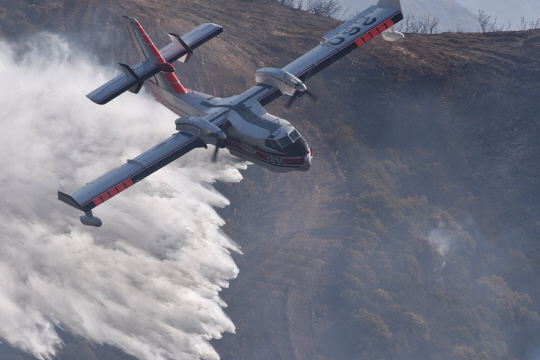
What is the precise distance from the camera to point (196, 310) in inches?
1569

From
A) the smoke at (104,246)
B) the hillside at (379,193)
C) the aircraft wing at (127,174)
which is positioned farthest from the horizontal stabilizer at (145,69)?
the hillside at (379,193)

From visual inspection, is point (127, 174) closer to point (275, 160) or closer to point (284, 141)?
point (275, 160)

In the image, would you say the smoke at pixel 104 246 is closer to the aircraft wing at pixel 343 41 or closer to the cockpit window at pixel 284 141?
the aircraft wing at pixel 343 41

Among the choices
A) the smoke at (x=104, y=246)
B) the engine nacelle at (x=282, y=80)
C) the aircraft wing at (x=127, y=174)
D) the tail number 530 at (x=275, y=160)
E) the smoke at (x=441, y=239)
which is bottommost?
the smoke at (x=441, y=239)

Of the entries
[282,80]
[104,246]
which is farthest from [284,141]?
[104,246]

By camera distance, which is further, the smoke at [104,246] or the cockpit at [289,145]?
the smoke at [104,246]

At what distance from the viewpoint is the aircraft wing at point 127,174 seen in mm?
28336

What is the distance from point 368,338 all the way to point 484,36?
4309 cm

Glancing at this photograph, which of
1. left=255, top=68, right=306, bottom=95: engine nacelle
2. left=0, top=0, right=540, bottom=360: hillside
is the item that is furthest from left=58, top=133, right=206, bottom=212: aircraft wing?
left=0, top=0, right=540, bottom=360: hillside

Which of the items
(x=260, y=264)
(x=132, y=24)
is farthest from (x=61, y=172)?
(x=260, y=264)

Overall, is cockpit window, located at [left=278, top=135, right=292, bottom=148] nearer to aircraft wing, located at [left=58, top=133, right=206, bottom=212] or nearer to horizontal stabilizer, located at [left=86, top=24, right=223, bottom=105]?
aircraft wing, located at [left=58, top=133, right=206, bottom=212]

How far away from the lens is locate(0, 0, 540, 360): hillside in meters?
44.1

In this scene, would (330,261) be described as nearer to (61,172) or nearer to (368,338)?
(368,338)

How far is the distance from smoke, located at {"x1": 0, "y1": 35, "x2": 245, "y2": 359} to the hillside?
4697mm
